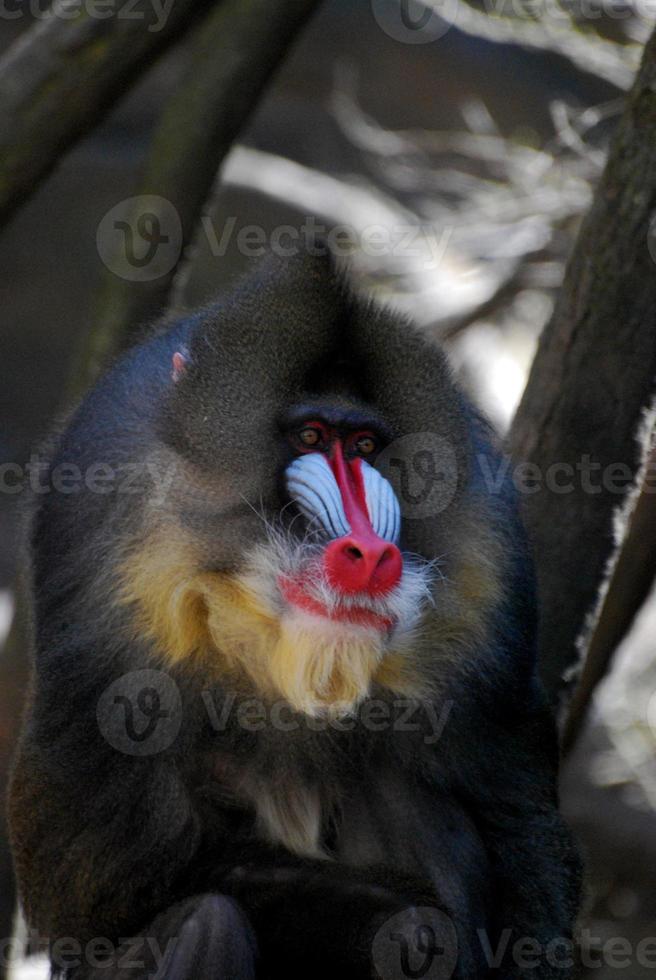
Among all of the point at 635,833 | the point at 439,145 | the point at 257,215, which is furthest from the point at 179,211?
the point at 257,215

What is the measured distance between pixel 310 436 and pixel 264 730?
77cm

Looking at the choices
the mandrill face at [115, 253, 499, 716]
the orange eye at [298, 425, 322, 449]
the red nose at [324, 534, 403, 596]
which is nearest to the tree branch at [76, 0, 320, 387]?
the mandrill face at [115, 253, 499, 716]

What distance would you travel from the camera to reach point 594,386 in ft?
13.5

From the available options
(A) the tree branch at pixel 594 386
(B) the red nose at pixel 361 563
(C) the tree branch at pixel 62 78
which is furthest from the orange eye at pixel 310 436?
(C) the tree branch at pixel 62 78

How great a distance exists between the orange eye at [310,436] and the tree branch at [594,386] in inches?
49.0

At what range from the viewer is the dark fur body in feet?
10.1

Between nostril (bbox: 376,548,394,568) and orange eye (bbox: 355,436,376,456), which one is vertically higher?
orange eye (bbox: 355,436,376,456)

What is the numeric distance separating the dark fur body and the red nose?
0.27 meters

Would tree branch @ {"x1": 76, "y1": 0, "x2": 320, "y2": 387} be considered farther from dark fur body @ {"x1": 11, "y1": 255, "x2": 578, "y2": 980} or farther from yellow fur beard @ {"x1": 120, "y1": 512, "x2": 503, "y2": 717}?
yellow fur beard @ {"x1": 120, "y1": 512, "x2": 503, "y2": 717}

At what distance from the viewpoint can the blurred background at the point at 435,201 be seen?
782 centimetres

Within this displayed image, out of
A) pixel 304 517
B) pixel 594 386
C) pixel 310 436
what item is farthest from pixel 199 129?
pixel 304 517

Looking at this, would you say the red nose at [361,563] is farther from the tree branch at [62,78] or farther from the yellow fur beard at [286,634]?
the tree branch at [62,78]

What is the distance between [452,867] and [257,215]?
316 inches

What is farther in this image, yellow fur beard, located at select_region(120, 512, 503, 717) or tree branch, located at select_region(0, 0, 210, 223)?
tree branch, located at select_region(0, 0, 210, 223)
